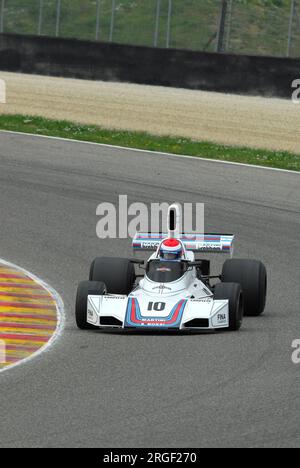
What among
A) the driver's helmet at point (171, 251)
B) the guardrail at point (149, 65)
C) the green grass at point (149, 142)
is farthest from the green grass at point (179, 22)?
the driver's helmet at point (171, 251)

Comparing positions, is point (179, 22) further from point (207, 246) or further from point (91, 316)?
point (91, 316)

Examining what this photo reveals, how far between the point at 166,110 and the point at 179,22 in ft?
30.4

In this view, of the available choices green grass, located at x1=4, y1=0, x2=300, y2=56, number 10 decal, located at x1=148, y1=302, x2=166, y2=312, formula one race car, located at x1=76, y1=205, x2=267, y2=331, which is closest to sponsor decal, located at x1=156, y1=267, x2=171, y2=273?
formula one race car, located at x1=76, y1=205, x2=267, y2=331

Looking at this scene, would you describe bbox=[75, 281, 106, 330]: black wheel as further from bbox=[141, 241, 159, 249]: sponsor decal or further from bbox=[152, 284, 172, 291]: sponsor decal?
bbox=[141, 241, 159, 249]: sponsor decal

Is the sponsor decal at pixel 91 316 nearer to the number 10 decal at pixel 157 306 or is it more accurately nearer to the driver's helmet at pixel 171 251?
the number 10 decal at pixel 157 306

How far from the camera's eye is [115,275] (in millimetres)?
13562

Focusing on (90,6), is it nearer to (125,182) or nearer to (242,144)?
(242,144)

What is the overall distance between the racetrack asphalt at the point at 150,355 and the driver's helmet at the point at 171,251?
3.03 feet

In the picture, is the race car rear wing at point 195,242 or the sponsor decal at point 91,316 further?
the race car rear wing at point 195,242

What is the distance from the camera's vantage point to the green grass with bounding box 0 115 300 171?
23.9 metres

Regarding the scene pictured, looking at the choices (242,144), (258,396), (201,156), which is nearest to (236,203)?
(201,156)

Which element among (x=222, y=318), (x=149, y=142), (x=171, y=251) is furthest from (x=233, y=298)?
(x=149, y=142)

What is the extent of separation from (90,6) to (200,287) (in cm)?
2969

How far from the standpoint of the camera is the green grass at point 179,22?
3659 centimetres
